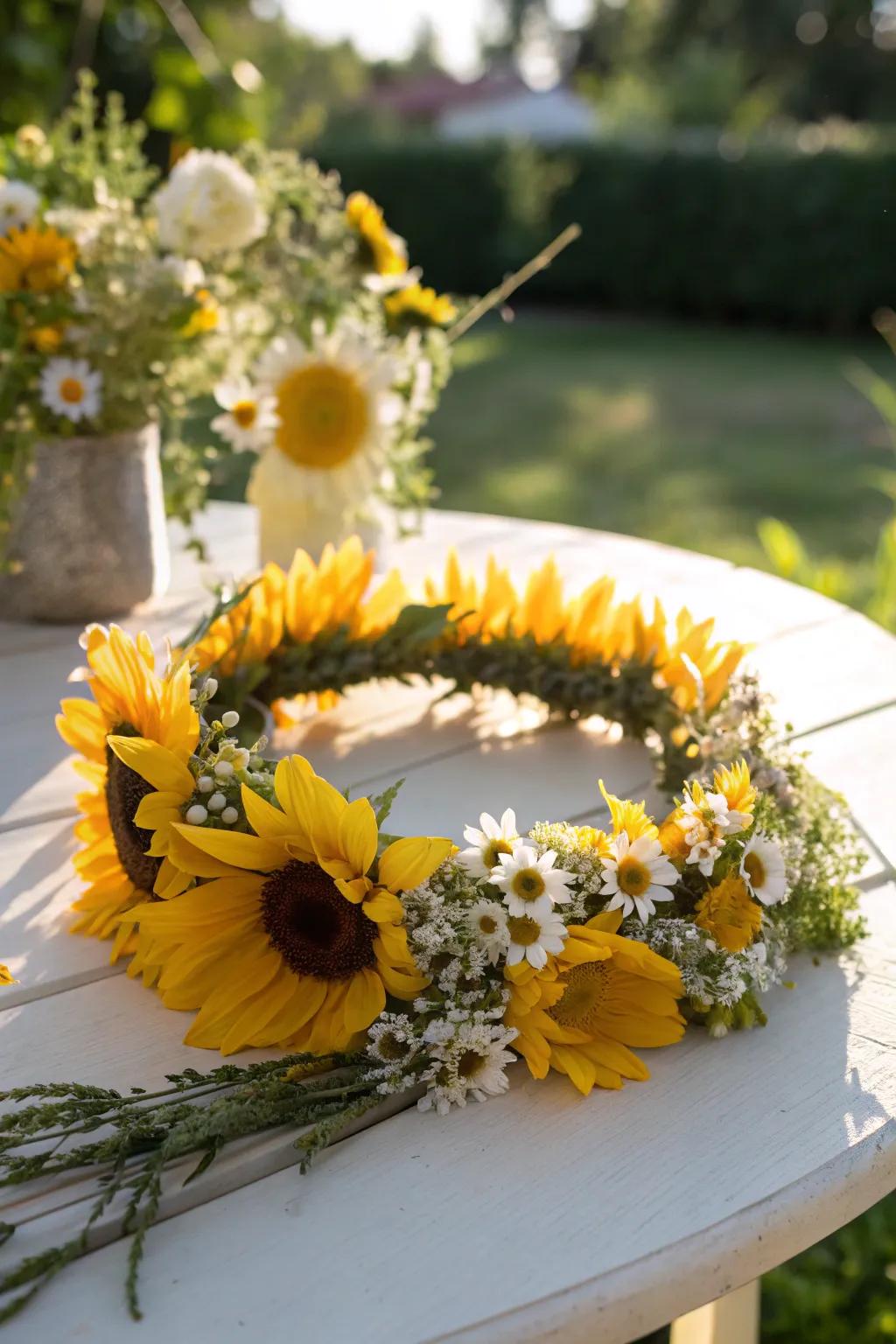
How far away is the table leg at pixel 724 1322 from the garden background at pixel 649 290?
0.49 meters

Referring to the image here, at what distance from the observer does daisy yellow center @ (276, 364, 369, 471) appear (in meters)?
1.41

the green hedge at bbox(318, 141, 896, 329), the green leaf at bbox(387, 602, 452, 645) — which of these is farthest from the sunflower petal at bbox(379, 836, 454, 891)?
the green hedge at bbox(318, 141, 896, 329)

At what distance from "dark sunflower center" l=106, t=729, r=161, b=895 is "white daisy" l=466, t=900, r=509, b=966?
218 mm

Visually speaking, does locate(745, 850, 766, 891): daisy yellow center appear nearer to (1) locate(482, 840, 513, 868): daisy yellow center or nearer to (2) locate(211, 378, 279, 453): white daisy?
(1) locate(482, 840, 513, 868): daisy yellow center

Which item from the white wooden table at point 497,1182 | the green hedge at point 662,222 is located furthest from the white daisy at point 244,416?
the green hedge at point 662,222

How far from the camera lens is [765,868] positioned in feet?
2.68

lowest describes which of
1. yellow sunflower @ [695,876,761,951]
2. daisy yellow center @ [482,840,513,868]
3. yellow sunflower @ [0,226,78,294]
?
yellow sunflower @ [695,876,761,951]

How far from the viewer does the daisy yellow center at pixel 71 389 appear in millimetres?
1337

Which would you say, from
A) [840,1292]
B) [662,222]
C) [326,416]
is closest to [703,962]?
[326,416]

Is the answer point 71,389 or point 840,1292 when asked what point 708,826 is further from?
point 840,1292

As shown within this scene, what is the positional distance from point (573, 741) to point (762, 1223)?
0.61 m

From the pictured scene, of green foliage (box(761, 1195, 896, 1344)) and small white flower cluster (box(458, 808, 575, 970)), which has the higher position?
small white flower cluster (box(458, 808, 575, 970))

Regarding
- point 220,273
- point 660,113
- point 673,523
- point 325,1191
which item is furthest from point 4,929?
point 660,113

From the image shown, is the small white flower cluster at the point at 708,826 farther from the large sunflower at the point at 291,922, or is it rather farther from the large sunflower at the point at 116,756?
the large sunflower at the point at 116,756
